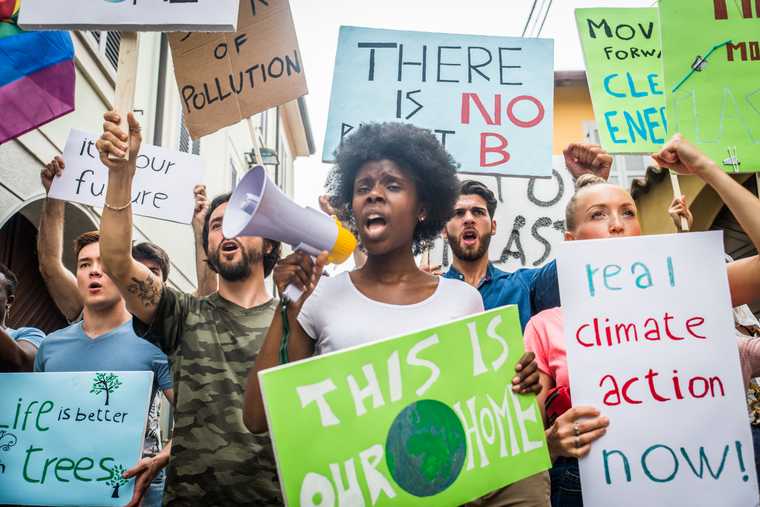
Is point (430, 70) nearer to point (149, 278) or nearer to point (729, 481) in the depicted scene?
point (149, 278)

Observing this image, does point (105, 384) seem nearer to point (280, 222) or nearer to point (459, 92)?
point (280, 222)

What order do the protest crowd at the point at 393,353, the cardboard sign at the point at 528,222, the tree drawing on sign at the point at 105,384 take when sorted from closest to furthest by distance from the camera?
the protest crowd at the point at 393,353
the tree drawing on sign at the point at 105,384
the cardboard sign at the point at 528,222

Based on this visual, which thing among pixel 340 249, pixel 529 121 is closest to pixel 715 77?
pixel 529 121

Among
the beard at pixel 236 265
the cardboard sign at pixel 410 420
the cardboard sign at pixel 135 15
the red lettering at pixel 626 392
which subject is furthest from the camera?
the beard at pixel 236 265

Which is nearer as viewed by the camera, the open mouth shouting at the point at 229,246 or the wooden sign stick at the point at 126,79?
the wooden sign stick at the point at 126,79

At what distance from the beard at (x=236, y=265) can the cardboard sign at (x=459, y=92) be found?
2.18ft

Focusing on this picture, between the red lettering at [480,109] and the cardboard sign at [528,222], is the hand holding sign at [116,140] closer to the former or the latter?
the red lettering at [480,109]

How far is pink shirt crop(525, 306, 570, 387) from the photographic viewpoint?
224 cm

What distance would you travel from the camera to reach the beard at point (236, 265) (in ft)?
9.07

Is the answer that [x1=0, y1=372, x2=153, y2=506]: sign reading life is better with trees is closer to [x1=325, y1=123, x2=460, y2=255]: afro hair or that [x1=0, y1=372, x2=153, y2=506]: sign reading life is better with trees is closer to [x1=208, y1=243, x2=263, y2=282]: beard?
[x1=208, y1=243, x2=263, y2=282]: beard

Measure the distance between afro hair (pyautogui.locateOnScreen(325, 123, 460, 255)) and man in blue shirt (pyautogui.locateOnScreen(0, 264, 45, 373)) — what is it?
1.61m

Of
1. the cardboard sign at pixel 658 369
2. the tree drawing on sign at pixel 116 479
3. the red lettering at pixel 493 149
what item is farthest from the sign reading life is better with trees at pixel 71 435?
the red lettering at pixel 493 149

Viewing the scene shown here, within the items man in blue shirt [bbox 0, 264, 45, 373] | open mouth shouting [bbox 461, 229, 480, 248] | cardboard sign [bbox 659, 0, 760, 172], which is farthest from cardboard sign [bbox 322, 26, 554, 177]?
man in blue shirt [bbox 0, 264, 45, 373]

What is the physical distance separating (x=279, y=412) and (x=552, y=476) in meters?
1.13
